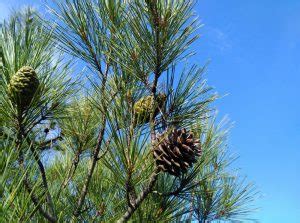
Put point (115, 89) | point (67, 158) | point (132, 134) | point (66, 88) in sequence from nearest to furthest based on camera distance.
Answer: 1. point (132, 134)
2. point (66, 88)
3. point (115, 89)
4. point (67, 158)

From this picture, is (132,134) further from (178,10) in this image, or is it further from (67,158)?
(67,158)

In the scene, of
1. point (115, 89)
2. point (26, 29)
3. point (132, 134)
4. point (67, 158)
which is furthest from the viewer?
point (67, 158)

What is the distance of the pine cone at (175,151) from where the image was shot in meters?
1.25

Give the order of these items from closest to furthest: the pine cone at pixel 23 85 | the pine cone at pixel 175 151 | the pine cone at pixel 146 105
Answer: the pine cone at pixel 23 85 < the pine cone at pixel 175 151 < the pine cone at pixel 146 105

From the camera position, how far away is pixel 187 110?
4.70ft

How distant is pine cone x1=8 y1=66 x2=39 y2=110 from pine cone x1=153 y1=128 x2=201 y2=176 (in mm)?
363

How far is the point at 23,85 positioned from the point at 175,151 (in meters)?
0.43

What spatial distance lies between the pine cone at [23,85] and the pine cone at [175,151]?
363 millimetres

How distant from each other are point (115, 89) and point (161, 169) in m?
0.46

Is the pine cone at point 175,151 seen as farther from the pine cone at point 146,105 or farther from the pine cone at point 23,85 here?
the pine cone at point 23,85

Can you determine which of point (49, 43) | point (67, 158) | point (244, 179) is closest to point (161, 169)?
point (49, 43)

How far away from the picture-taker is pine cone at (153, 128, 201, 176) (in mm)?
1247

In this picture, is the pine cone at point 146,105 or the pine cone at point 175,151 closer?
the pine cone at point 175,151

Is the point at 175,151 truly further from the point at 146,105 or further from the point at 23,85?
the point at 23,85
